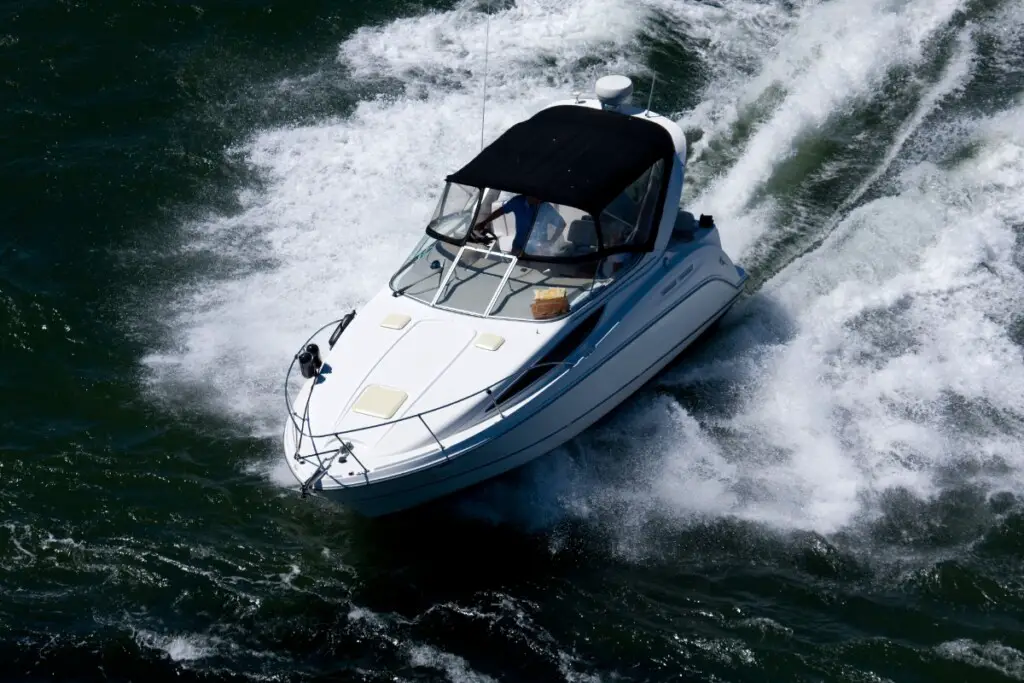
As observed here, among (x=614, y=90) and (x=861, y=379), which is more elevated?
(x=614, y=90)

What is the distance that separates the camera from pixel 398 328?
1385 centimetres

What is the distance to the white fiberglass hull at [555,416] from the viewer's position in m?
12.8

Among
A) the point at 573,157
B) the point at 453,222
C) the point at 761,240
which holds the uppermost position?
the point at 573,157

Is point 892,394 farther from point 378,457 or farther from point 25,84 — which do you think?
point 25,84

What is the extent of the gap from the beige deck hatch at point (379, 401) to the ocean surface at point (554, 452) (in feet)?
5.27

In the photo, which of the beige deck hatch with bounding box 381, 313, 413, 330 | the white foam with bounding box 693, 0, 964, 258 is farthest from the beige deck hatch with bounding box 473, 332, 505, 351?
the white foam with bounding box 693, 0, 964, 258

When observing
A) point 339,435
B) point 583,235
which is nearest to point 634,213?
point 583,235

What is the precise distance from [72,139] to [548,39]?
835 cm

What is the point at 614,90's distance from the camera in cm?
1586

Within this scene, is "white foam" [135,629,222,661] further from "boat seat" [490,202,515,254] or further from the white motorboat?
"boat seat" [490,202,515,254]

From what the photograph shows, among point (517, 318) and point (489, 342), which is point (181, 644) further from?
point (517, 318)

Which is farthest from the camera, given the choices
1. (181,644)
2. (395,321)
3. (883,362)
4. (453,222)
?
(883,362)

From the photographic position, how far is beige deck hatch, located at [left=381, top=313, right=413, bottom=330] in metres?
13.9

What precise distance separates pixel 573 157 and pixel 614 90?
163 centimetres
